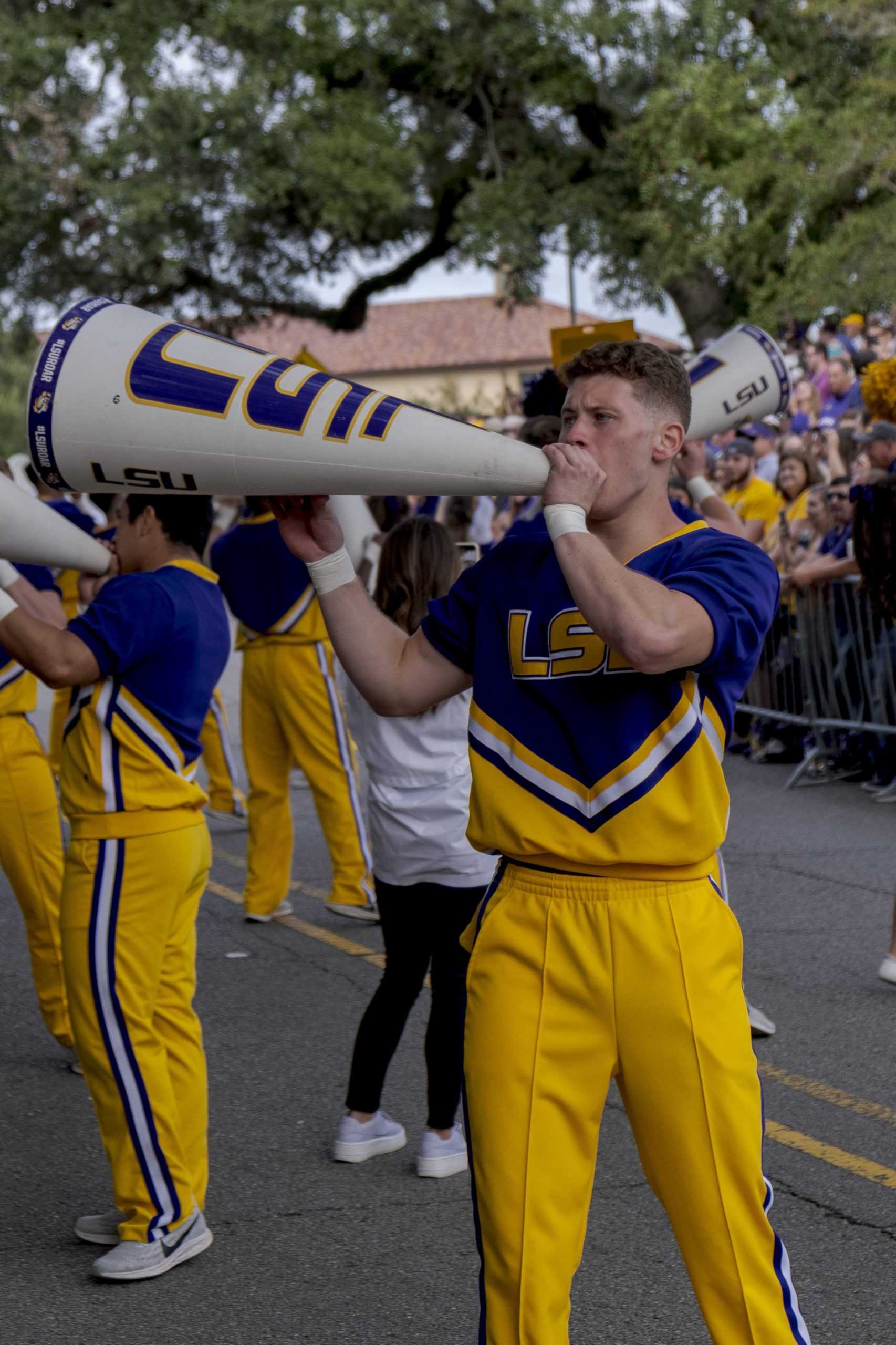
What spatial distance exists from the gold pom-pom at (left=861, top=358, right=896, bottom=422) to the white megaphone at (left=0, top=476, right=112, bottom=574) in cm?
340

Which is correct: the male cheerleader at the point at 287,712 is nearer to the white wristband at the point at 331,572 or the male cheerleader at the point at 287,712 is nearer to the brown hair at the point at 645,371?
the white wristband at the point at 331,572

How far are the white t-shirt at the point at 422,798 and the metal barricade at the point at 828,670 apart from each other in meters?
5.03

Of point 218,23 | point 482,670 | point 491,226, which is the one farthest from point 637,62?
point 482,670

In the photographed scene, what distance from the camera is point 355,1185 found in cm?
429

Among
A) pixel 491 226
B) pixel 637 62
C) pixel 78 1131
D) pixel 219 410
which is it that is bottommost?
pixel 78 1131

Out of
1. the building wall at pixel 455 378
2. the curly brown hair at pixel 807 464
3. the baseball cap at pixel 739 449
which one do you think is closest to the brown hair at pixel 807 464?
the curly brown hair at pixel 807 464

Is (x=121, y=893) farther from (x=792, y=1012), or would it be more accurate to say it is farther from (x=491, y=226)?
(x=491, y=226)

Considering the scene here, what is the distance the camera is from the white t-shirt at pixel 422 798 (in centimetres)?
432

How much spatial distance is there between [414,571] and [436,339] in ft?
205

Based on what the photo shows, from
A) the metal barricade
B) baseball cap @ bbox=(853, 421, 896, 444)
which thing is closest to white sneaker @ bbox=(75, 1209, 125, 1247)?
baseball cap @ bbox=(853, 421, 896, 444)

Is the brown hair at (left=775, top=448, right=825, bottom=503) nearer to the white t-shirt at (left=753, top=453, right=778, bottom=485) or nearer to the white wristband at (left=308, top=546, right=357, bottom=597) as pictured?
the white t-shirt at (left=753, top=453, right=778, bottom=485)

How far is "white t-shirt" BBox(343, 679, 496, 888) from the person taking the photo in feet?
14.2

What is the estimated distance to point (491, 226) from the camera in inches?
771

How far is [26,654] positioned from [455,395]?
36471 mm
